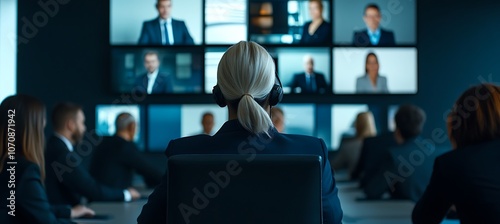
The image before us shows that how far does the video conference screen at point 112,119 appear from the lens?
6617mm

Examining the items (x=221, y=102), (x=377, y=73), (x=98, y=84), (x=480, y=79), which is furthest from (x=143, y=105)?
(x=221, y=102)

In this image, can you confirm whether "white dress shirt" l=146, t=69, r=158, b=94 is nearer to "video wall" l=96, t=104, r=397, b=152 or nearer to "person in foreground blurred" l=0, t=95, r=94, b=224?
"video wall" l=96, t=104, r=397, b=152

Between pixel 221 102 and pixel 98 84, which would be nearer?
pixel 221 102

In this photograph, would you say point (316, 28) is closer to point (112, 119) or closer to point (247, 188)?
point (112, 119)

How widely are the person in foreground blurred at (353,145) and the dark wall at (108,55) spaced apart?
0.49 metres

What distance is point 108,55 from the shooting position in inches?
265

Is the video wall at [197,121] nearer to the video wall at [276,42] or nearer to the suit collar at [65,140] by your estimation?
the video wall at [276,42]

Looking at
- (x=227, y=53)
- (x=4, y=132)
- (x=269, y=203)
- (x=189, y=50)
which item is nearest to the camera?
(x=269, y=203)

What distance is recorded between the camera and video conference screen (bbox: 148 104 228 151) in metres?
6.61

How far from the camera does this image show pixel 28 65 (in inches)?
265

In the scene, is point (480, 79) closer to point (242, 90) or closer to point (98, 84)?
point (98, 84)

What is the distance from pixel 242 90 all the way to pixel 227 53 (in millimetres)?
104

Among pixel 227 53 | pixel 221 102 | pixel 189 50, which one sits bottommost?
pixel 221 102

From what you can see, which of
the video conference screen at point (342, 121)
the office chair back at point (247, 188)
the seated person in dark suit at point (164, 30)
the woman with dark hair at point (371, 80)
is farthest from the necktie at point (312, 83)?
the office chair back at point (247, 188)
